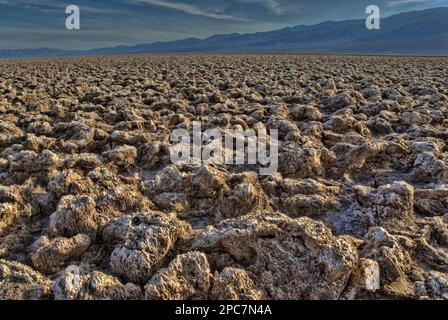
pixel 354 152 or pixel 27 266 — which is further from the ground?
pixel 354 152

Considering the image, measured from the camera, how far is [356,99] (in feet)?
30.1

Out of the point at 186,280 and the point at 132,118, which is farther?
the point at 132,118

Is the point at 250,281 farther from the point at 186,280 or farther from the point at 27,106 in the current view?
the point at 27,106

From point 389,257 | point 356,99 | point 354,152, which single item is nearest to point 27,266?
point 389,257

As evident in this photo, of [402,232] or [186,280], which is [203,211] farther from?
[402,232]

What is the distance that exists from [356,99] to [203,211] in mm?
6489

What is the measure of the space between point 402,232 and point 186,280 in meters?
1.83

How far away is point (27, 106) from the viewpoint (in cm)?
856

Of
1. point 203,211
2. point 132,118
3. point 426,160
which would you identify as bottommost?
point 203,211

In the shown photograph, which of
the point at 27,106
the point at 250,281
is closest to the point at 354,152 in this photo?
the point at 250,281
